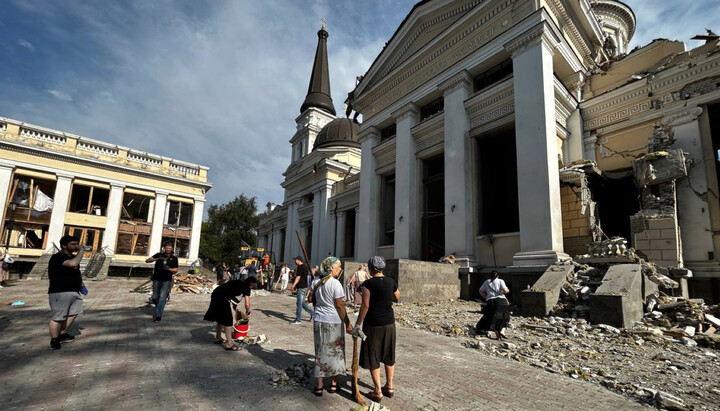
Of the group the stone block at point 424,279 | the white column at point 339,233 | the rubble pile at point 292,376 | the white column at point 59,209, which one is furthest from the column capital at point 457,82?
the white column at point 59,209

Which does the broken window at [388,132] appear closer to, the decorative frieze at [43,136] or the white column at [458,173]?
the white column at [458,173]

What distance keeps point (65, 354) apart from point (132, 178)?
984 inches

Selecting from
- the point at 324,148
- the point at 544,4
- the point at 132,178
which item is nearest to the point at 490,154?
the point at 544,4

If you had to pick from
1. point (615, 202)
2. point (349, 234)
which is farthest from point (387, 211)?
point (615, 202)

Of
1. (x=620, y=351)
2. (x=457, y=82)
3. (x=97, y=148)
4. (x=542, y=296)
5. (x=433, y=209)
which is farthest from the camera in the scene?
(x=97, y=148)

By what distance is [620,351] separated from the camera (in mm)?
5551

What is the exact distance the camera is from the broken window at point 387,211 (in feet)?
63.6

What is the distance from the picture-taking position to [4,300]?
10172mm

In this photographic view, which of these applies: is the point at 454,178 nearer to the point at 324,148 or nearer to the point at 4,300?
the point at 4,300

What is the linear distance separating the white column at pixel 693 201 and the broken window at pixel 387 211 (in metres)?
11.9

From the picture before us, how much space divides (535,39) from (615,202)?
278 inches

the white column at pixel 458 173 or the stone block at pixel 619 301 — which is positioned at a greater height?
the white column at pixel 458 173

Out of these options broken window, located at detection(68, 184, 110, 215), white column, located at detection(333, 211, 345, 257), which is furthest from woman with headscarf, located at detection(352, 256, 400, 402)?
broken window, located at detection(68, 184, 110, 215)

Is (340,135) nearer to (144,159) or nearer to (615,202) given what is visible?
(144,159)
